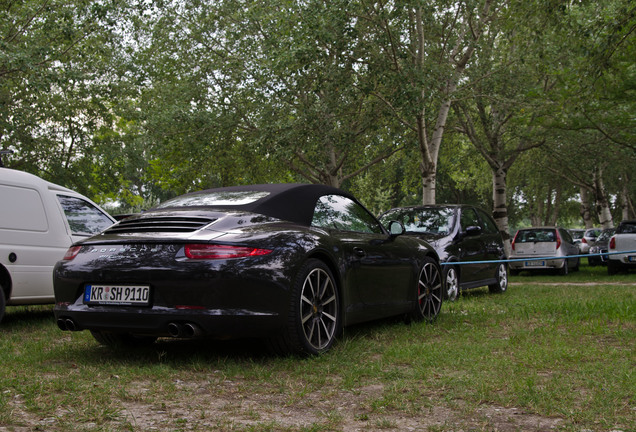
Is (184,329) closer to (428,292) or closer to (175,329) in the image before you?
(175,329)

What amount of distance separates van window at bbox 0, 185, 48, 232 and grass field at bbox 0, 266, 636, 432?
4.29 feet

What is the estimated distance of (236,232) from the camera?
5.32 m

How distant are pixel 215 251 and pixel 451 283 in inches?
258

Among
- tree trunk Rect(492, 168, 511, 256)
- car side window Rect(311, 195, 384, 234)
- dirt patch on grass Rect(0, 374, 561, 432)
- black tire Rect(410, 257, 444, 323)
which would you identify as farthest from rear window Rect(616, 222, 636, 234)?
dirt patch on grass Rect(0, 374, 561, 432)

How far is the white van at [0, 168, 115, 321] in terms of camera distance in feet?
25.0

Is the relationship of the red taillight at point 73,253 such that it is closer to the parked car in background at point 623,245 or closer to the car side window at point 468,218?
the car side window at point 468,218

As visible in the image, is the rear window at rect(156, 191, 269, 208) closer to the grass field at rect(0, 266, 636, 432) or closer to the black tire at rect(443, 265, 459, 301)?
the grass field at rect(0, 266, 636, 432)

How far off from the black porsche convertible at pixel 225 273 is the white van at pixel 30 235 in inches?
80.3

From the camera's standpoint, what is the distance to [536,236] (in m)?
21.7

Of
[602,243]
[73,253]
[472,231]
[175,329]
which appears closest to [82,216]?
[73,253]

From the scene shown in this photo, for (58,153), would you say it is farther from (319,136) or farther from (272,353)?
(272,353)

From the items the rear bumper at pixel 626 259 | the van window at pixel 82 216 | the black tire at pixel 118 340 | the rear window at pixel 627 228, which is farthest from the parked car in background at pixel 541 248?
the black tire at pixel 118 340

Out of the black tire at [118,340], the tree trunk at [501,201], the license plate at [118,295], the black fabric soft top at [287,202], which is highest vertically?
the tree trunk at [501,201]

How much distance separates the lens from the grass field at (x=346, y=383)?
376 cm
